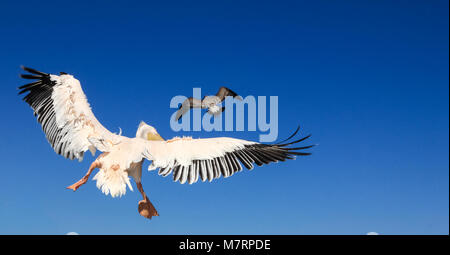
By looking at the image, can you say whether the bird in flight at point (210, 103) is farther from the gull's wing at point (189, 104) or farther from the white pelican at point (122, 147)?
the white pelican at point (122, 147)

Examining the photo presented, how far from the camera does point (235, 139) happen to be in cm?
560

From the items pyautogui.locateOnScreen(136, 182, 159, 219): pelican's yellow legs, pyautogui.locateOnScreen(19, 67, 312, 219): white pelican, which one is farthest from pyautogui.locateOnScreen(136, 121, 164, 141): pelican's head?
pyautogui.locateOnScreen(136, 182, 159, 219): pelican's yellow legs

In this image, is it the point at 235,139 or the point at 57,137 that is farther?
the point at 235,139

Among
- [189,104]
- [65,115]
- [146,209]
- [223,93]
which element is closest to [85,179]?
[146,209]

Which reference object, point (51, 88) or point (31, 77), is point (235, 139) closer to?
point (51, 88)

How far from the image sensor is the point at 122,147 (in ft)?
15.0

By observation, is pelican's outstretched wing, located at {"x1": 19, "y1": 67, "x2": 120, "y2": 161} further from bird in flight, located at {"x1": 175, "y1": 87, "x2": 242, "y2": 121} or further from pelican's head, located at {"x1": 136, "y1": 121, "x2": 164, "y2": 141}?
bird in flight, located at {"x1": 175, "y1": 87, "x2": 242, "y2": 121}

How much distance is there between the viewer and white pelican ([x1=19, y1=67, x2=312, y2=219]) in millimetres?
4488

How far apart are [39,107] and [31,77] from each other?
50 cm

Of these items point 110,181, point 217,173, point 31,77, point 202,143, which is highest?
point 31,77

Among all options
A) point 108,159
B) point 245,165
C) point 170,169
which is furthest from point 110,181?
point 245,165

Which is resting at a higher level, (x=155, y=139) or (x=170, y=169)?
(x=155, y=139)

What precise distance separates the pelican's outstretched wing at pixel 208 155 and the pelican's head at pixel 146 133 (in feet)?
0.43

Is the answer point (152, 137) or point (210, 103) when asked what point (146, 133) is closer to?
point (152, 137)
